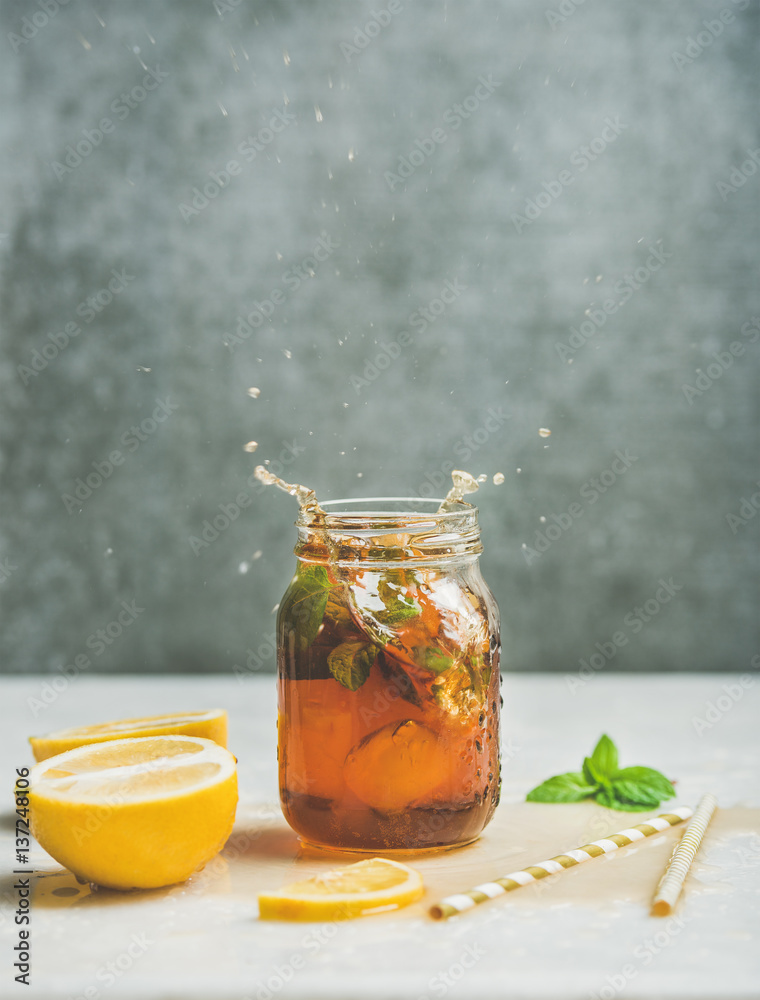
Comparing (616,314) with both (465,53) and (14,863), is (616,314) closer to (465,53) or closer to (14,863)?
(465,53)

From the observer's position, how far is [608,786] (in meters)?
0.97

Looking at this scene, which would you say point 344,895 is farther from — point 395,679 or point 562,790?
point 562,790

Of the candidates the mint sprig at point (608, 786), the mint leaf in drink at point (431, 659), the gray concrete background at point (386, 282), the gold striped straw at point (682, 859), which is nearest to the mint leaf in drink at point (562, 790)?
the mint sprig at point (608, 786)

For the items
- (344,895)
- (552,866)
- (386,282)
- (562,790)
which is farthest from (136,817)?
(386,282)

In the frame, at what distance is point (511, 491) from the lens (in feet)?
5.61

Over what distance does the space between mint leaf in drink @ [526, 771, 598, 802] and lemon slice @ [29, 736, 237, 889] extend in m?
A: 0.33

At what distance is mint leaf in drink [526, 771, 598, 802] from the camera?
0.97 metres

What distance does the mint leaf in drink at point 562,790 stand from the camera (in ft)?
3.18

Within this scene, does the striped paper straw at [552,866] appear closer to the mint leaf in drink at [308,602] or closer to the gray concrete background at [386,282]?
the mint leaf in drink at [308,602]

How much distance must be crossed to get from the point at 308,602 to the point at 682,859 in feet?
1.15

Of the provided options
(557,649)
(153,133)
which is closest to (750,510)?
(557,649)

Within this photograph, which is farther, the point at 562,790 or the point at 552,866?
the point at 562,790

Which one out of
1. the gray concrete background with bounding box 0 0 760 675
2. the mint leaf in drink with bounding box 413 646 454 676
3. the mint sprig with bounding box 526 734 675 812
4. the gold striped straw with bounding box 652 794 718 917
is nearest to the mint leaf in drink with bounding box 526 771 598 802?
the mint sprig with bounding box 526 734 675 812

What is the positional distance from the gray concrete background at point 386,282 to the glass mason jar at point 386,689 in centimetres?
86
